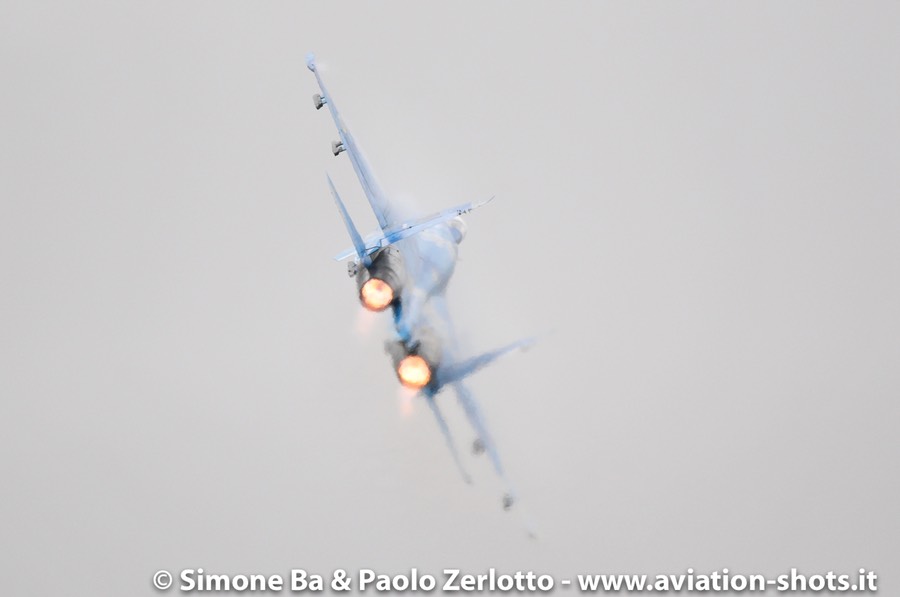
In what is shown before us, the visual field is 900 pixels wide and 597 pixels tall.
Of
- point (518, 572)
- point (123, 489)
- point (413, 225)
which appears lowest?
point (518, 572)

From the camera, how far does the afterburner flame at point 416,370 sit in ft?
145

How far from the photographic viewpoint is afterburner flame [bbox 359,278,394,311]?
4319 cm

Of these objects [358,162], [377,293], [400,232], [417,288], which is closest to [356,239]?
[377,293]

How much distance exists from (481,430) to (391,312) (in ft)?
24.8

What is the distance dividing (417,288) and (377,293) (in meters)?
4.20

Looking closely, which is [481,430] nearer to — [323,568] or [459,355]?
[459,355]

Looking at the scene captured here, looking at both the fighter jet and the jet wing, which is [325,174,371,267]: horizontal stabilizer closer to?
the fighter jet

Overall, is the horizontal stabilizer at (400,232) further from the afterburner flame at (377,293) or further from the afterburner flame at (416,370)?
the afterburner flame at (416,370)

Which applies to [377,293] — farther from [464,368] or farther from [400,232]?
[464,368]

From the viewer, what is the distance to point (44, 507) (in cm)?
6488

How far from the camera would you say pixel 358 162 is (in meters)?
50.1

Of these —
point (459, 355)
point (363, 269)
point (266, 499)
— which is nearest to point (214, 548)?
point (266, 499)
